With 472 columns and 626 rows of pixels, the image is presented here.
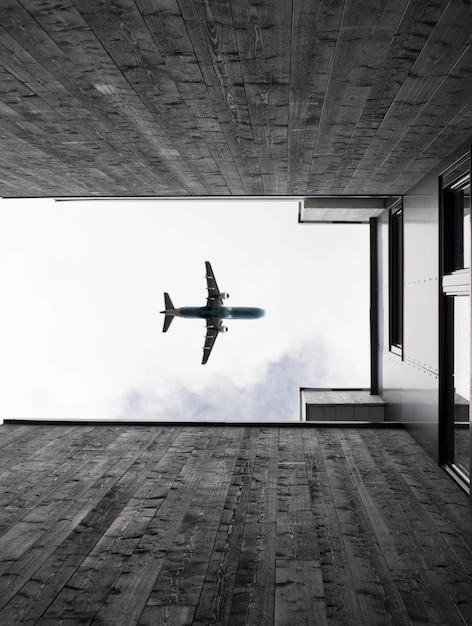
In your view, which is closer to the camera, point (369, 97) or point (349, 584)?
point (349, 584)

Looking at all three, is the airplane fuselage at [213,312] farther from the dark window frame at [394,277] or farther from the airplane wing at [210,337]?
the dark window frame at [394,277]

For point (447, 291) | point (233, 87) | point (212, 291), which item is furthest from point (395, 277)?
point (212, 291)

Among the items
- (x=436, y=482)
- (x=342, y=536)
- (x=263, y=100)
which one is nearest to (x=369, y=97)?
(x=263, y=100)

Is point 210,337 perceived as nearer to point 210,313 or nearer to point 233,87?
point 210,313

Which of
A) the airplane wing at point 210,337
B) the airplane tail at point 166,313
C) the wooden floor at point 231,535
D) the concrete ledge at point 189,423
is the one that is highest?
the airplane tail at point 166,313

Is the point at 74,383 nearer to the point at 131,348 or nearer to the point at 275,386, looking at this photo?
the point at 131,348

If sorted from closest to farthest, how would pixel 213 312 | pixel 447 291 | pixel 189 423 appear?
pixel 447 291
pixel 189 423
pixel 213 312

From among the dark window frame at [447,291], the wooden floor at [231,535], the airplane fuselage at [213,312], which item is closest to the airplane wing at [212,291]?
the airplane fuselage at [213,312]
